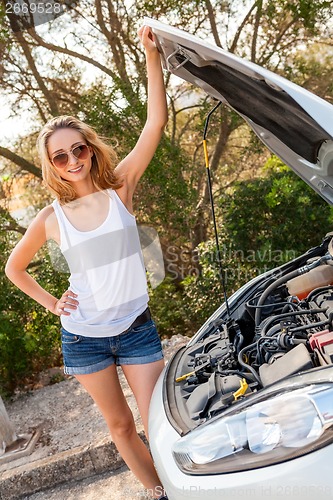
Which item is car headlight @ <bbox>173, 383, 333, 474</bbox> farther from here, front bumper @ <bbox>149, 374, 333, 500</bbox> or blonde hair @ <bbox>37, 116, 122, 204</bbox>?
blonde hair @ <bbox>37, 116, 122, 204</bbox>

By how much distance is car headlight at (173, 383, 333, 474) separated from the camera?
1560mm

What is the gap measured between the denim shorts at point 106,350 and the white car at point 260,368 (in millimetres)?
168

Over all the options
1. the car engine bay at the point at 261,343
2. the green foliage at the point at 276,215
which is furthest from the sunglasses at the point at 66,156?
the green foliage at the point at 276,215

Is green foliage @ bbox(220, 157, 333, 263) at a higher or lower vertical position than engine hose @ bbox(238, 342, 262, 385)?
higher

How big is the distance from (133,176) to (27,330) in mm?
3403

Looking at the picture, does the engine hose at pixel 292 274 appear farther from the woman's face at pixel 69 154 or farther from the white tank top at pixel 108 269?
the woman's face at pixel 69 154

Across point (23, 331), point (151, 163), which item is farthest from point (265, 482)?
point (151, 163)

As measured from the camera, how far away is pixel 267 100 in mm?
2225

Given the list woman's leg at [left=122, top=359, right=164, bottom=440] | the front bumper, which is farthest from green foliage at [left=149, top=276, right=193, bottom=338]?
the front bumper

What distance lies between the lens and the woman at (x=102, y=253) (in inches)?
98.7

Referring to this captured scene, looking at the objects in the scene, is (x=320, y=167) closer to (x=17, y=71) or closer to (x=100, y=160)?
(x=100, y=160)

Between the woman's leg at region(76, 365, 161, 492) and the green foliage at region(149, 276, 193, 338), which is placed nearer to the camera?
the woman's leg at region(76, 365, 161, 492)

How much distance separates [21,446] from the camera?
13.5ft

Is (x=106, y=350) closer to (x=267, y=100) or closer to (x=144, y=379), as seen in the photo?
(x=144, y=379)
